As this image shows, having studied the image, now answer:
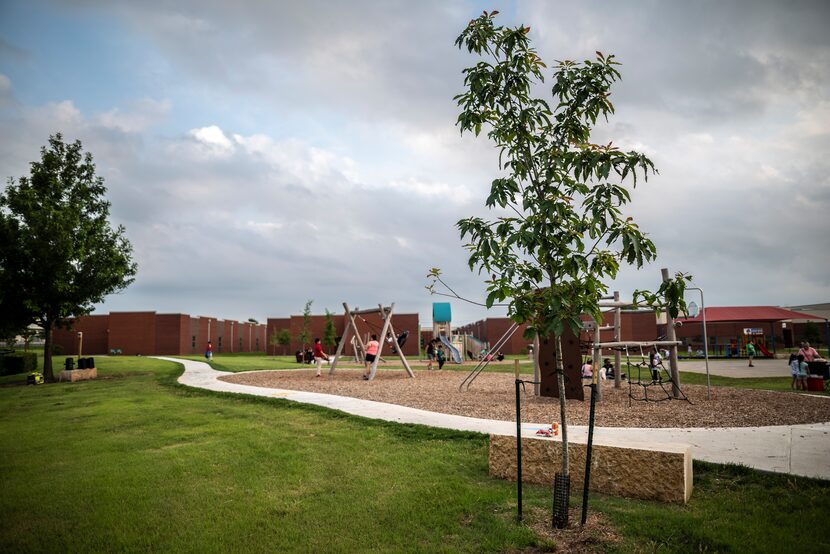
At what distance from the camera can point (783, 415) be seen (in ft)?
34.8

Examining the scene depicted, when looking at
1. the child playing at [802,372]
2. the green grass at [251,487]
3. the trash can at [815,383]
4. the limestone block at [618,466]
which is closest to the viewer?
the green grass at [251,487]

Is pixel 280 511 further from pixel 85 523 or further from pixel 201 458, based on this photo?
pixel 201 458

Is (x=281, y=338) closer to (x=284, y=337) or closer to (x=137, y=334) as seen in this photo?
(x=284, y=337)

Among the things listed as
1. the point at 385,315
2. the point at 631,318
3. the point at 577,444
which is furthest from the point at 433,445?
the point at 631,318

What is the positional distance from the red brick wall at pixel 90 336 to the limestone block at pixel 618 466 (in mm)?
60914

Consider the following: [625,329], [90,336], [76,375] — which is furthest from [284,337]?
[625,329]

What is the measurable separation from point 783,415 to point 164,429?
12.6 meters

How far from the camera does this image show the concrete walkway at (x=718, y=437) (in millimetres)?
6559

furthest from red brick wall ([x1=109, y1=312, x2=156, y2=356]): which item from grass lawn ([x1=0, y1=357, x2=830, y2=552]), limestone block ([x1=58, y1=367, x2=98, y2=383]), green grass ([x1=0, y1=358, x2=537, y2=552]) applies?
grass lawn ([x1=0, y1=357, x2=830, y2=552])

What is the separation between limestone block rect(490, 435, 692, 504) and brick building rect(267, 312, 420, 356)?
147 ft

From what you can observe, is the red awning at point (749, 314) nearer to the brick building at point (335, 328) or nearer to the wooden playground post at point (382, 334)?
the wooden playground post at point (382, 334)

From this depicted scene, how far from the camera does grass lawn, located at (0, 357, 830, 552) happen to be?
482 centimetres

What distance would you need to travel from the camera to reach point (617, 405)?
1256cm

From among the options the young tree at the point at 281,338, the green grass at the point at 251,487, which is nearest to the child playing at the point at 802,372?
the green grass at the point at 251,487
